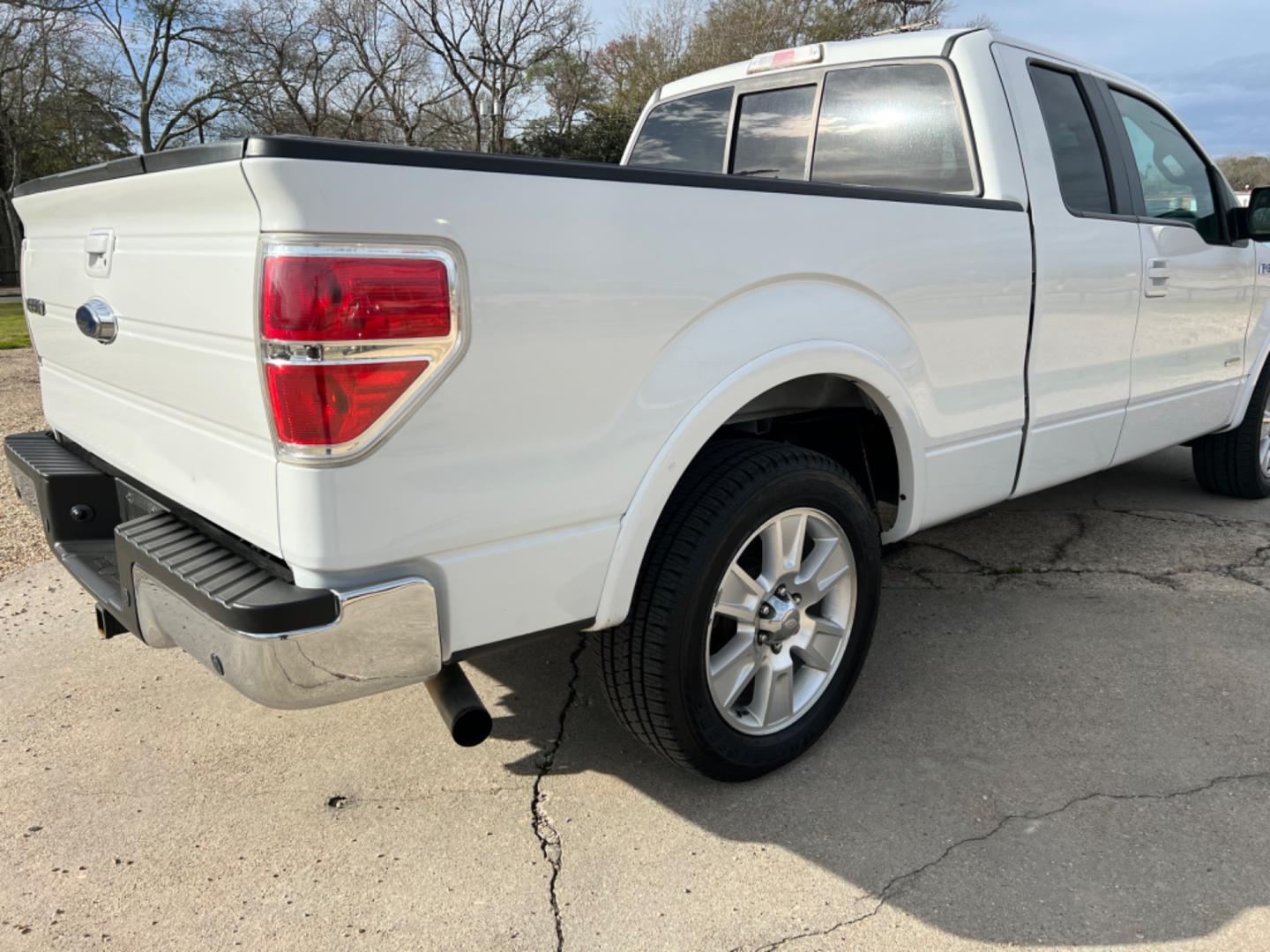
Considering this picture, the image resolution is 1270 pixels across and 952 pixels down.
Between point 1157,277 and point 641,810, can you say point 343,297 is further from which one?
point 1157,277

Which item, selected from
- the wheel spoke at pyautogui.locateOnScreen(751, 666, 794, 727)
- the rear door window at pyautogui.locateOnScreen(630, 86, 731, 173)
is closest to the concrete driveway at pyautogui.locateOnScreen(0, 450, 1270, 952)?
the wheel spoke at pyautogui.locateOnScreen(751, 666, 794, 727)

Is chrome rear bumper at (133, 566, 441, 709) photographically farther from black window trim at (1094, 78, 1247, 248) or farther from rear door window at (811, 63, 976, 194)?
black window trim at (1094, 78, 1247, 248)

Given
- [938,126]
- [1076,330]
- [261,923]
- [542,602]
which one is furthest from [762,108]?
[261,923]

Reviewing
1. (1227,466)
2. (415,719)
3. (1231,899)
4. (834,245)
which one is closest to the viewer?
(1231,899)

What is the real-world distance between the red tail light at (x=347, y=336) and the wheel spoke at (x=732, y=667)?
1.12 meters

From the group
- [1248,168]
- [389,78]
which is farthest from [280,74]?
[1248,168]

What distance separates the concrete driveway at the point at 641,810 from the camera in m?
2.12

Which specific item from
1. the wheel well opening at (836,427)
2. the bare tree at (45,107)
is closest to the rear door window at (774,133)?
the wheel well opening at (836,427)

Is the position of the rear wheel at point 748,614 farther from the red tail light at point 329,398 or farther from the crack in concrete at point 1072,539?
the crack in concrete at point 1072,539

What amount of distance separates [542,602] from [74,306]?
1603 mm

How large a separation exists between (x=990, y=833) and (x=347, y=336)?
1.93m

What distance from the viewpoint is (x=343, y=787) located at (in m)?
2.60

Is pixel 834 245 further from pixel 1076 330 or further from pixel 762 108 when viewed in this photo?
pixel 762 108

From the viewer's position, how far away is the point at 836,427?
3.10 meters
